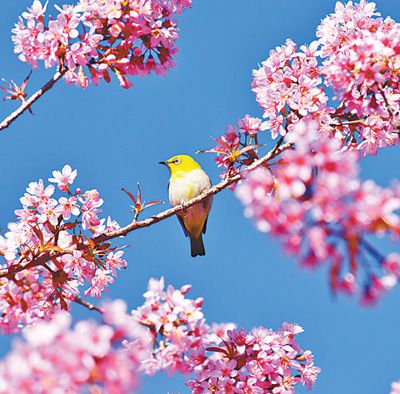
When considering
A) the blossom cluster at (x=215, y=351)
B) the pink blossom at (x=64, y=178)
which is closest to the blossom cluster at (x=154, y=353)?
the blossom cluster at (x=215, y=351)

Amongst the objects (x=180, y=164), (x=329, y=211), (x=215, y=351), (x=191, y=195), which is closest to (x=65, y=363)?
(x=329, y=211)

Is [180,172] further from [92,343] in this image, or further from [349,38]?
[92,343]

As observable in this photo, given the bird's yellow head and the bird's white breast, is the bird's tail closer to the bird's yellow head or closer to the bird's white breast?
the bird's white breast

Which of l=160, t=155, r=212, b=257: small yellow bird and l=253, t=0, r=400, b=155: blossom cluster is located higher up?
l=160, t=155, r=212, b=257: small yellow bird

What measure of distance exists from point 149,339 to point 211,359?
125 cm

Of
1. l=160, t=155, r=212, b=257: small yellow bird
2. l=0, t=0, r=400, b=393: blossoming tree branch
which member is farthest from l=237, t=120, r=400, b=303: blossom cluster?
l=160, t=155, r=212, b=257: small yellow bird

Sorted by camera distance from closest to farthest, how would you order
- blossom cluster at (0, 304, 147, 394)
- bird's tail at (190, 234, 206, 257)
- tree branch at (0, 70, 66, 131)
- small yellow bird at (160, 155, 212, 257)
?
blossom cluster at (0, 304, 147, 394), tree branch at (0, 70, 66, 131), small yellow bird at (160, 155, 212, 257), bird's tail at (190, 234, 206, 257)

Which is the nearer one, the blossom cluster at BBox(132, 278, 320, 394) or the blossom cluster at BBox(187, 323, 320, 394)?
the blossom cluster at BBox(132, 278, 320, 394)

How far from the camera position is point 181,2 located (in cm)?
615

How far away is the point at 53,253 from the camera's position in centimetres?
594

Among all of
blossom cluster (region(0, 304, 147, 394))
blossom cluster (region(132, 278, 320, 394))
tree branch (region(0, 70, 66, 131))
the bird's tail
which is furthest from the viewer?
the bird's tail

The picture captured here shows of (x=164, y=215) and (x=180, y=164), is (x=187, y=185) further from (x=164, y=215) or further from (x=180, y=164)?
(x=164, y=215)

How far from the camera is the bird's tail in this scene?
10.1m

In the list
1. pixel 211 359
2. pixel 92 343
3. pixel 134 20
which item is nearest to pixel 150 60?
pixel 134 20
